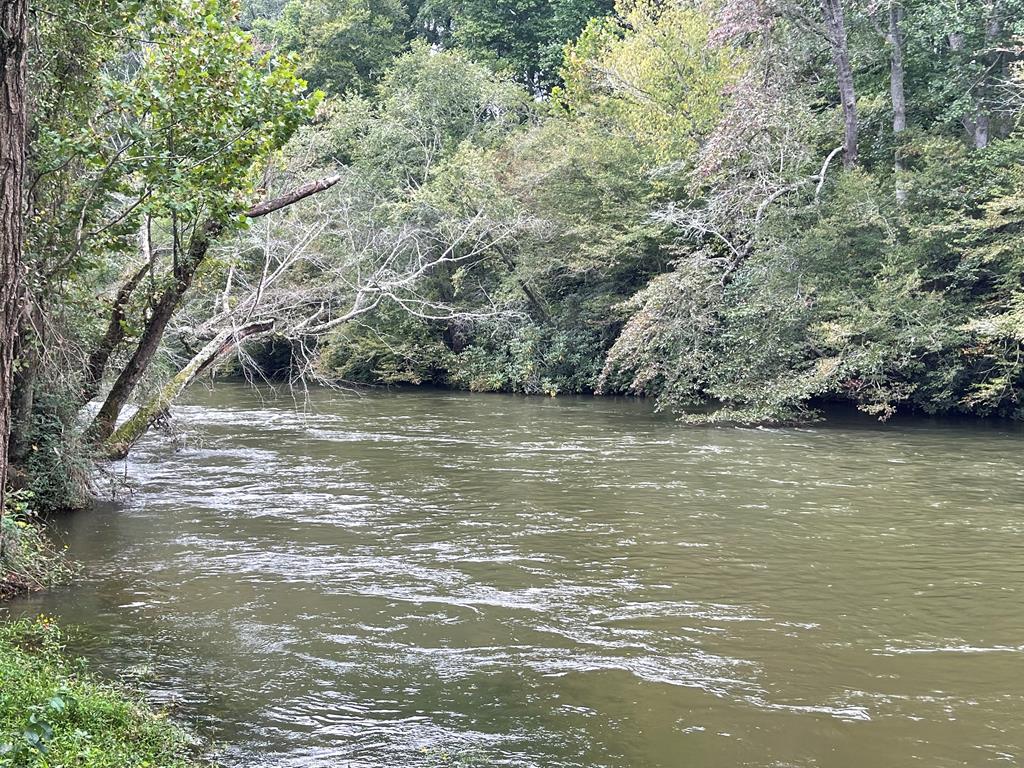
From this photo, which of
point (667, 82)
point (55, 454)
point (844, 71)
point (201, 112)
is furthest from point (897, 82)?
point (55, 454)

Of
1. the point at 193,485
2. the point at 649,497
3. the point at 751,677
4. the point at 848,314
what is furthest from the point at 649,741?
the point at 848,314

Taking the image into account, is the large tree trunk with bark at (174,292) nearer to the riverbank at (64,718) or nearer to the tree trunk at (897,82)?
the riverbank at (64,718)

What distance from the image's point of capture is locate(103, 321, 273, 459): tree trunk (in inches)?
542

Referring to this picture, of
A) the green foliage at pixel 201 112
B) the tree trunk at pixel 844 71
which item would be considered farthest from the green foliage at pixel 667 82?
the green foliage at pixel 201 112

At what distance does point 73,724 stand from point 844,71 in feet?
77.6

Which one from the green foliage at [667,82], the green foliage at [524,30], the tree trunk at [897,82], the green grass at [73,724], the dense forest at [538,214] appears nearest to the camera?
the green grass at [73,724]

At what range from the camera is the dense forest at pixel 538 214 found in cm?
963

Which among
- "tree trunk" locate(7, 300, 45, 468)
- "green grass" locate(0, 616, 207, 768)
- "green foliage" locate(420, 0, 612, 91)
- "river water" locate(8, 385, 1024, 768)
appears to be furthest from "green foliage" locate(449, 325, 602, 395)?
"green grass" locate(0, 616, 207, 768)

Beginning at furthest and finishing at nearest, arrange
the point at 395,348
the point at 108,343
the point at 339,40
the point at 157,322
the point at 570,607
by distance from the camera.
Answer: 1. the point at 339,40
2. the point at 395,348
3. the point at 108,343
4. the point at 157,322
5. the point at 570,607

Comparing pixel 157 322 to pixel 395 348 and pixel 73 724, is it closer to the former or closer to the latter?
pixel 73 724

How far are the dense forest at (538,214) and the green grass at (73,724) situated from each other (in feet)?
5.28

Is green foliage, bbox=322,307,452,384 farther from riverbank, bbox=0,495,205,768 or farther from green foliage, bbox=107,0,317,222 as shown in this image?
riverbank, bbox=0,495,205,768

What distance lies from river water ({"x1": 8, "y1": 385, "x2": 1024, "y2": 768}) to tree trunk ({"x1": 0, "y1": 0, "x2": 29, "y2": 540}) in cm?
260

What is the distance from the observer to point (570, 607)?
8.59 m
